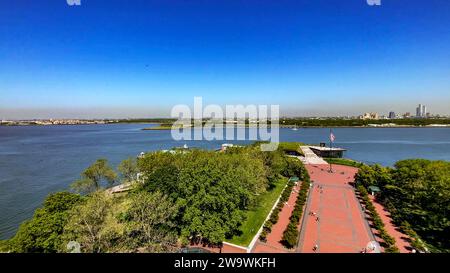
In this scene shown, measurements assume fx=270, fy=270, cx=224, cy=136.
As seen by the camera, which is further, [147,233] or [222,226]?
[222,226]

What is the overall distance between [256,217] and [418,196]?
11856mm

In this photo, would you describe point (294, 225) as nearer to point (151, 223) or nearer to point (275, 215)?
point (275, 215)

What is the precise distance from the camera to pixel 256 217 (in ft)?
59.7

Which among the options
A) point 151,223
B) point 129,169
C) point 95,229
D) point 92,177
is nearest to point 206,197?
point 151,223

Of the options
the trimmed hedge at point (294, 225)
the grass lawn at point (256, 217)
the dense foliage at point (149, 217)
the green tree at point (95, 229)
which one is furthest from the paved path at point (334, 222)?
the green tree at point (95, 229)

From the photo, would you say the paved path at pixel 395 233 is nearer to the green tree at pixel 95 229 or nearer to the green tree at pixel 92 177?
the green tree at pixel 95 229

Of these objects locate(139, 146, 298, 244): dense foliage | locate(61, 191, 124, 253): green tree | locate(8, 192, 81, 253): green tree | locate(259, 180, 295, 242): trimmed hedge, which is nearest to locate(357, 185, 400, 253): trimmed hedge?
locate(259, 180, 295, 242): trimmed hedge

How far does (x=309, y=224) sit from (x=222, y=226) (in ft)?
21.5

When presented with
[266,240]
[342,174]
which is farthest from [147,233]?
[342,174]

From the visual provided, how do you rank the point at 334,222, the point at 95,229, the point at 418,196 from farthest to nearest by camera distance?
the point at 418,196 → the point at 334,222 → the point at 95,229

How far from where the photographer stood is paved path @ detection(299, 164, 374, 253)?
47.9 feet

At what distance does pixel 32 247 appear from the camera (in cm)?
1141

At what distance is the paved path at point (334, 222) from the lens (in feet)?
47.9
